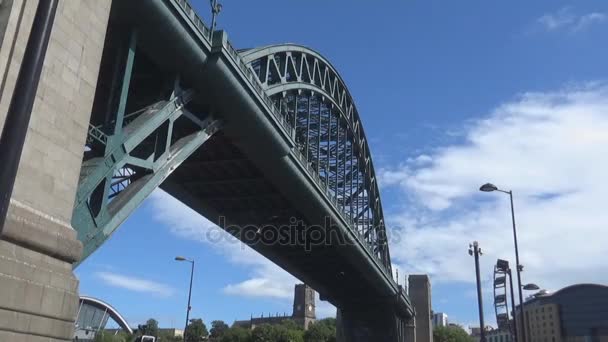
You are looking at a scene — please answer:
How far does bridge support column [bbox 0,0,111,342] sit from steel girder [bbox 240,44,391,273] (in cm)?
1600

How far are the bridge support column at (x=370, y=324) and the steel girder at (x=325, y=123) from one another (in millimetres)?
6235

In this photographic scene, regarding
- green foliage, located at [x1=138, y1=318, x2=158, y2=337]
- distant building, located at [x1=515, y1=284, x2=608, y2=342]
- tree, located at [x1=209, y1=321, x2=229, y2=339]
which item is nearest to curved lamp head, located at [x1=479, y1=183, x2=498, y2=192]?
green foliage, located at [x1=138, y1=318, x2=158, y2=337]

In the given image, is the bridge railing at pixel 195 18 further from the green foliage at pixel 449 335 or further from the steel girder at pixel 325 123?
the green foliage at pixel 449 335

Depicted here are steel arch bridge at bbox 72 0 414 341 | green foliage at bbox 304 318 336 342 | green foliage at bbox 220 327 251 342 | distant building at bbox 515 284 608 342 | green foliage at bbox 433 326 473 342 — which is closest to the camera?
steel arch bridge at bbox 72 0 414 341

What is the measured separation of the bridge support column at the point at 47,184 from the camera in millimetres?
13289

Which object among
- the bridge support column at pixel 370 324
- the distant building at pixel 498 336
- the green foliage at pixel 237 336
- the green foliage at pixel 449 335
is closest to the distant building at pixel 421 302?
the bridge support column at pixel 370 324

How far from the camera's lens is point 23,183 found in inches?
546

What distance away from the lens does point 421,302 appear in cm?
9906

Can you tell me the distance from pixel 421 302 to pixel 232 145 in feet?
232

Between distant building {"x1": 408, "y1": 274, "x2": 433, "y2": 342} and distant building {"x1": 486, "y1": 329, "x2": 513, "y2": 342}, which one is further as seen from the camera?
distant building {"x1": 486, "y1": 329, "x2": 513, "y2": 342}

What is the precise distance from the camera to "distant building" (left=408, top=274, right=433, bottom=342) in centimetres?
9831

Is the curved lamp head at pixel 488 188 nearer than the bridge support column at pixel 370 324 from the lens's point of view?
Yes

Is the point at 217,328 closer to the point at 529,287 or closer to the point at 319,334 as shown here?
the point at 319,334
